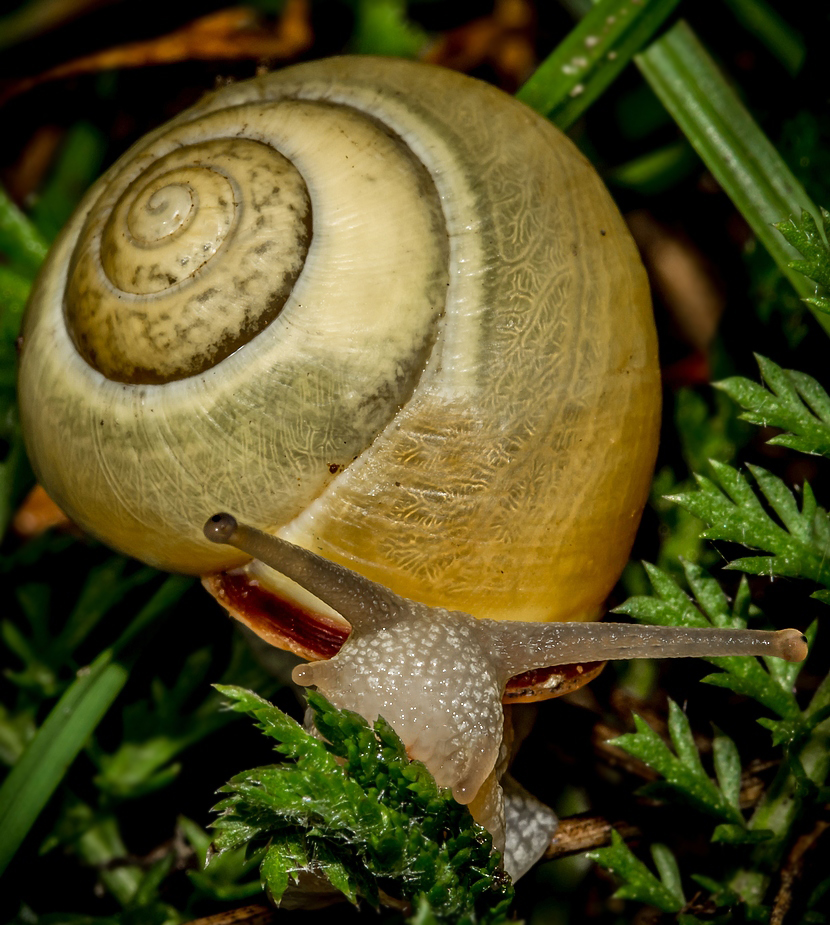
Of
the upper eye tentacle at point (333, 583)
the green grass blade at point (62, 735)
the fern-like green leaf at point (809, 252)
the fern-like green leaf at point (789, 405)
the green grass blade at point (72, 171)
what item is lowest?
the green grass blade at point (62, 735)

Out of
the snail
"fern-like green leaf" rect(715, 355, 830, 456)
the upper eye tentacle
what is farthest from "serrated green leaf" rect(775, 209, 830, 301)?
the upper eye tentacle

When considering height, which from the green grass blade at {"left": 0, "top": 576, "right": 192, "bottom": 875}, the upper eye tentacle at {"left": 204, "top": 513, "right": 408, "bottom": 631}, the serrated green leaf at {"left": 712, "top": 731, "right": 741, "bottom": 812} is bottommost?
the serrated green leaf at {"left": 712, "top": 731, "right": 741, "bottom": 812}

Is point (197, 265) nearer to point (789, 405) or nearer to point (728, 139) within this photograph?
point (789, 405)

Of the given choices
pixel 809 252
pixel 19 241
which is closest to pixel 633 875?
pixel 809 252

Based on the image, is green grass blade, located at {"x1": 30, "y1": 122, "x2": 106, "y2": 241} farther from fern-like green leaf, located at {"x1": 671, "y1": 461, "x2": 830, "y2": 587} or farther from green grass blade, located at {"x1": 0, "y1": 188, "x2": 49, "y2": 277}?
fern-like green leaf, located at {"x1": 671, "y1": 461, "x2": 830, "y2": 587}

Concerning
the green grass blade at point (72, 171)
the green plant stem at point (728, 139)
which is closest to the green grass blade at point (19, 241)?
the green grass blade at point (72, 171)

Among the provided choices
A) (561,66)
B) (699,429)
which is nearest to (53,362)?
(561,66)

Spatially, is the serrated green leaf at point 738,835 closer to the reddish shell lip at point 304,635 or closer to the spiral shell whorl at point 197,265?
the reddish shell lip at point 304,635
